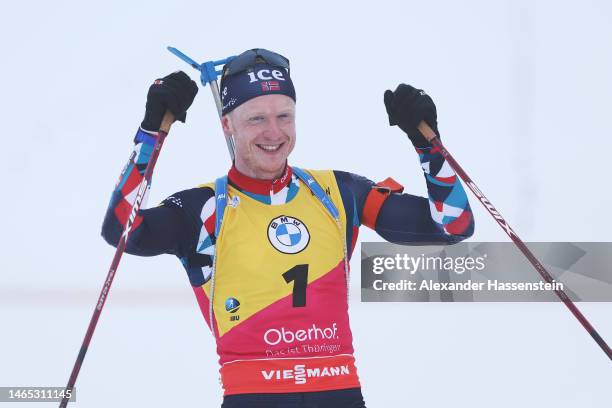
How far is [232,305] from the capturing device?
2213mm

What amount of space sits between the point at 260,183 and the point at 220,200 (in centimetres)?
10

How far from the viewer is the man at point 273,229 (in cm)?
217

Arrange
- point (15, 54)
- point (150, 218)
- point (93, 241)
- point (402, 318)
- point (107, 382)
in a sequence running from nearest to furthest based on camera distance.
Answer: point (150, 218), point (107, 382), point (402, 318), point (93, 241), point (15, 54)

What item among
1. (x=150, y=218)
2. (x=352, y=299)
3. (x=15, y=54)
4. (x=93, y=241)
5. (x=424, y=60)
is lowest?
(x=150, y=218)

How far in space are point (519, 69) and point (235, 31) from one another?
1.22 metres

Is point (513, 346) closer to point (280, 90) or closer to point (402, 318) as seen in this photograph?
point (402, 318)

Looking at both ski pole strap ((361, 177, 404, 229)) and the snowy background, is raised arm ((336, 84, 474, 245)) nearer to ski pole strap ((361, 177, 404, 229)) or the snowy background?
ski pole strap ((361, 177, 404, 229))

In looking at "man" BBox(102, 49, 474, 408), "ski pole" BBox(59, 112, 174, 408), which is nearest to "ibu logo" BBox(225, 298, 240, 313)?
"man" BBox(102, 49, 474, 408)

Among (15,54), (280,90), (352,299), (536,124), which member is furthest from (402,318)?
(15,54)

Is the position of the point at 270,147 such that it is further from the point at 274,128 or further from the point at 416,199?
the point at 416,199

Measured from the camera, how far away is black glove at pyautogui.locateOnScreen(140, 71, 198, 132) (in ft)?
7.27

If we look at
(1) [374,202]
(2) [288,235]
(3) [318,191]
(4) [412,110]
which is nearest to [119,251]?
(2) [288,235]

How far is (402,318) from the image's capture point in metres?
3.77

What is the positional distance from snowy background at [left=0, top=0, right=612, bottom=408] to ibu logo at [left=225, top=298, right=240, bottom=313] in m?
1.35
